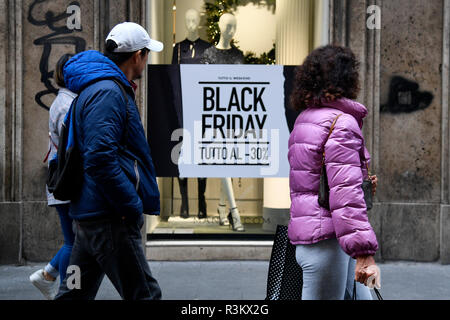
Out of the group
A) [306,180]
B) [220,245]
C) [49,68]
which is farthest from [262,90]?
[306,180]

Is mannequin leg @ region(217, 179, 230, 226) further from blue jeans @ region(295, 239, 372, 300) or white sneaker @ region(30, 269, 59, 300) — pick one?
blue jeans @ region(295, 239, 372, 300)

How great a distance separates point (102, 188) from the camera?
309 centimetres

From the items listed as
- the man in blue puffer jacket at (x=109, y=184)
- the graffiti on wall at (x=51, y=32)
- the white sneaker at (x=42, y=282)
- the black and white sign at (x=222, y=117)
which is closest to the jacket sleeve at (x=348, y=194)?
the man in blue puffer jacket at (x=109, y=184)

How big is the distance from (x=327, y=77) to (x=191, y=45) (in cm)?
418

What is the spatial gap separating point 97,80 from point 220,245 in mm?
4177

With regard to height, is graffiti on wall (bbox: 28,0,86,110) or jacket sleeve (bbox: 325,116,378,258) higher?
graffiti on wall (bbox: 28,0,86,110)

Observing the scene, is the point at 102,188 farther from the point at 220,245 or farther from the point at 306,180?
the point at 220,245

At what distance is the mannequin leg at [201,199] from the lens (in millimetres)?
7371

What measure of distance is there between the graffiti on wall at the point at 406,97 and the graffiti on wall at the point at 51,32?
3.45 m

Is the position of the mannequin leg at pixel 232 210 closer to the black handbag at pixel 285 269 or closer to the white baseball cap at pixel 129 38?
the black handbag at pixel 285 269

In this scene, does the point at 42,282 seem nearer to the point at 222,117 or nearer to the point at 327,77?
the point at 222,117

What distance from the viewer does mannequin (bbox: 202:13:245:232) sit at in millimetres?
7211

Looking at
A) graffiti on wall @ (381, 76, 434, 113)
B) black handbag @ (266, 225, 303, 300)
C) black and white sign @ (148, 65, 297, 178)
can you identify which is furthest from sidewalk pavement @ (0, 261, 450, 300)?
black handbag @ (266, 225, 303, 300)

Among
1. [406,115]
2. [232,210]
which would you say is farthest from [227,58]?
[406,115]
